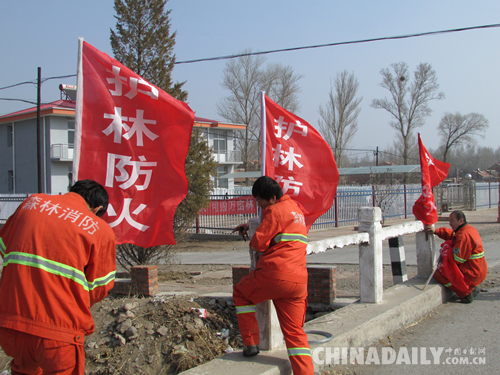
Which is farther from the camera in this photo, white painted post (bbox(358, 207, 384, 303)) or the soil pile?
white painted post (bbox(358, 207, 384, 303))

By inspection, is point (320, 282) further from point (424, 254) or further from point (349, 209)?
point (349, 209)

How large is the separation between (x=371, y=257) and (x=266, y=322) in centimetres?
196

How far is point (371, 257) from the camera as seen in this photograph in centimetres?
514

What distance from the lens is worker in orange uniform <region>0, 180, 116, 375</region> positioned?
2320 millimetres

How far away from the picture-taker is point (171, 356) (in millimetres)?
4945

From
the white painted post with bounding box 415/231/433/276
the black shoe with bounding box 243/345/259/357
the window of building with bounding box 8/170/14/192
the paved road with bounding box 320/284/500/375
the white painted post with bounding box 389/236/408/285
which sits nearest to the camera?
the black shoe with bounding box 243/345/259/357

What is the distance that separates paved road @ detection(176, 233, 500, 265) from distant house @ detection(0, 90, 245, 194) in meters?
17.3

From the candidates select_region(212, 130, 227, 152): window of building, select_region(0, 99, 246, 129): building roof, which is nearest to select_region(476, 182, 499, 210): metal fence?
select_region(0, 99, 246, 129): building roof

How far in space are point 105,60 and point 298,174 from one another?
2386 mm

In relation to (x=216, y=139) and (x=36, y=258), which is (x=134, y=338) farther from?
(x=216, y=139)

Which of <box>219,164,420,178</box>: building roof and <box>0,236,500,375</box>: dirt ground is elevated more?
<box>219,164,420,178</box>: building roof

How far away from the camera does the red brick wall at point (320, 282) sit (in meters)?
6.38

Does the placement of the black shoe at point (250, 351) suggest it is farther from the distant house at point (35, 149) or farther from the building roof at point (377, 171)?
the building roof at point (377, 171)

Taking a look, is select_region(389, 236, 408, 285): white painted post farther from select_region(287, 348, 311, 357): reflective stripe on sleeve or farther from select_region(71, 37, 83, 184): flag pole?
select_region(71, 37, 83, 184): flag pole
